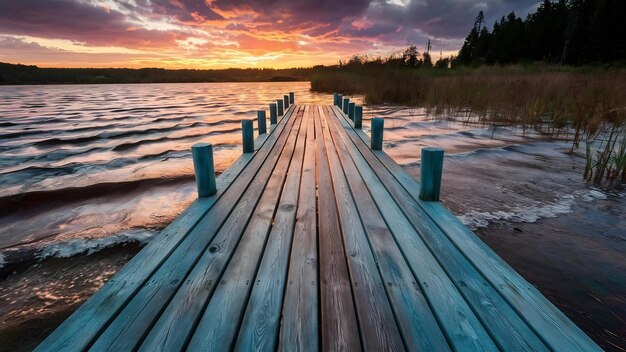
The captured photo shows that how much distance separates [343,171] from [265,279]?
103 inches

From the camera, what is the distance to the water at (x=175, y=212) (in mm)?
2707

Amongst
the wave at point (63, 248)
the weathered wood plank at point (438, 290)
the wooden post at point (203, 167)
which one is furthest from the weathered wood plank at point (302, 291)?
the wave at point (63, 248)

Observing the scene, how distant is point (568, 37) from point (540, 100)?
39045 mm

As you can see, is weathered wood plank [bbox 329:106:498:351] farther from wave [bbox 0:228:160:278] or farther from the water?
wave [bbox 0:228:160:278]

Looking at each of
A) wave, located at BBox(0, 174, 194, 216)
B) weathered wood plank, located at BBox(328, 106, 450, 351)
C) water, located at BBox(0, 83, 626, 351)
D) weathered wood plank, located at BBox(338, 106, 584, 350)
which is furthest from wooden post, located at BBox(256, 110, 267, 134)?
weathered wood plank, located at BBox(338, 106, 584, 350)

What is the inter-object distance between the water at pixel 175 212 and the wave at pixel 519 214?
25 millimetres

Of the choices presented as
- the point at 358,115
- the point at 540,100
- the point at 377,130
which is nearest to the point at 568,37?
the point at 540,100

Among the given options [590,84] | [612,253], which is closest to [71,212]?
[612,253]

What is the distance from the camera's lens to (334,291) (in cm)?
190

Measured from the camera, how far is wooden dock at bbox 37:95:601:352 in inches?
59.7

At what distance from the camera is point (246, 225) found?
277 cm

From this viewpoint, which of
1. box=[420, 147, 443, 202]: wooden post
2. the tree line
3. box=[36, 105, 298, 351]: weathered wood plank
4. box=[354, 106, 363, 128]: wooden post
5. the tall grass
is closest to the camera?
box=[36, 105, 298, 351]: weathered wood plank

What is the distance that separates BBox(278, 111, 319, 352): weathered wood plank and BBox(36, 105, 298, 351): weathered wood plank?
0.96 m

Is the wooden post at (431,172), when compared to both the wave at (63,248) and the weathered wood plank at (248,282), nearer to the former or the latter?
the weathered wood plank at (248,282)
